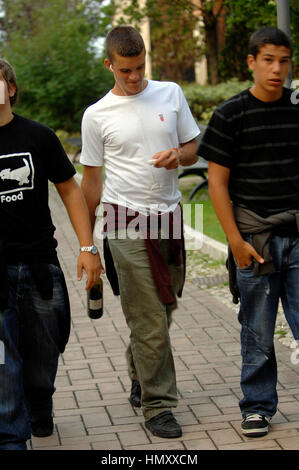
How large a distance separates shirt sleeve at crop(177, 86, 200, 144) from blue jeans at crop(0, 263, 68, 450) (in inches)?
40.7

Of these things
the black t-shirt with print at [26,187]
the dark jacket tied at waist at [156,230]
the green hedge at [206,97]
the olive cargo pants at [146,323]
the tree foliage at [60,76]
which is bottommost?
the tree foliage at [60,76]

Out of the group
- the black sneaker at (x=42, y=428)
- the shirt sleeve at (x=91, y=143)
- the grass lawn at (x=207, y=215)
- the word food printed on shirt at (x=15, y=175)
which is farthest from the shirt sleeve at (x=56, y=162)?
the grass lawn at (x=207, y=215)

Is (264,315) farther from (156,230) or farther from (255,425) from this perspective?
(156,230)

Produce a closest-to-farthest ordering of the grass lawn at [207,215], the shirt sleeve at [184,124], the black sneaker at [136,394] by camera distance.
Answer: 1. the shirt sleeve at [184,124]
2. the black sneaker at [136,394]
3. the grass lawn at [207,215]

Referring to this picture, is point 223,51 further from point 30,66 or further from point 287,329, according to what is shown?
point 287,329

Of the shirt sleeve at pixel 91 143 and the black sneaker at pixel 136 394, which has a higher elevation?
the shirt sleeve at pixel 91 143

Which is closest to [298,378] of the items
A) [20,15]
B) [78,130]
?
[78,130]

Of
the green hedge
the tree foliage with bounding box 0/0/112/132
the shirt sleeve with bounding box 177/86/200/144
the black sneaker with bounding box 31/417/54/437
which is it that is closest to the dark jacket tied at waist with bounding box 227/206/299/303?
the shirt sleeve with bounding box 177/86/200/144

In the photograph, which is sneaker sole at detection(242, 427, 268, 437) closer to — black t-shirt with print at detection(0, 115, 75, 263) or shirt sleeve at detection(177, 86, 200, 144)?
black t-shirt with print at detection(0, 115, 75, 263)

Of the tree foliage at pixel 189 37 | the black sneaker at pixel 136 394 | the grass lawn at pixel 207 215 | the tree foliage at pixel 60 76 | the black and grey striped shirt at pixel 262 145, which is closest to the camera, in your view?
the black and grey striped shirt at pixel 262 145

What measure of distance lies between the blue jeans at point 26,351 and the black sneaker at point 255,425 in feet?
3.38

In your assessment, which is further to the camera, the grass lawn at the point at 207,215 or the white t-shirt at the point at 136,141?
the grass lawn at the point at 207,215

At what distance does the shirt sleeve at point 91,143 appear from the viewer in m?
4.56

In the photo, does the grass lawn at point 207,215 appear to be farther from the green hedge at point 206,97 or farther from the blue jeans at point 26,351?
the blue jeans at point 26,351
